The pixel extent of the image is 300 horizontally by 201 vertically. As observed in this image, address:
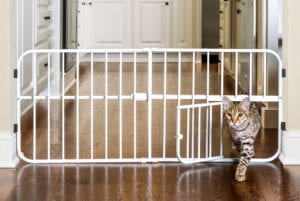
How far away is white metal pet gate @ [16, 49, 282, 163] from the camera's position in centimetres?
399

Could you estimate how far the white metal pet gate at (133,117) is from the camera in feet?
13.1

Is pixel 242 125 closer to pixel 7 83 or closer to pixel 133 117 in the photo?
pixel 7 83

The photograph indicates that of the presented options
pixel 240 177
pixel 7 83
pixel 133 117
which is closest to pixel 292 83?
pixel 240 177

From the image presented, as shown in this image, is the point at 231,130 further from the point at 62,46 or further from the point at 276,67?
the point at 62,46

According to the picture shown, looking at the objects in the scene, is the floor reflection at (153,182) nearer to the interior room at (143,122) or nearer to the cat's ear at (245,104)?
the interior room at (143,122)

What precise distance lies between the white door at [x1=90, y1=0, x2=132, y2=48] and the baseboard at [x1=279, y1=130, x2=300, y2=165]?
6.44 metres

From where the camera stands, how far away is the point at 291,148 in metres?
3.95

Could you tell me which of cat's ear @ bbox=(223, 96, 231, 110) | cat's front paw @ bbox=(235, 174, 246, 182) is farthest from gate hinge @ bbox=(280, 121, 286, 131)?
cat's front paw @ bbox=(235, 174, 246, 182)

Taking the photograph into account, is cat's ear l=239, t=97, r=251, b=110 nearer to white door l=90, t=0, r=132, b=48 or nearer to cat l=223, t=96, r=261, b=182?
cat l=223, t=96, r=261, b=182

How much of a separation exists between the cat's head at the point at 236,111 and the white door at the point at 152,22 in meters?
6.41

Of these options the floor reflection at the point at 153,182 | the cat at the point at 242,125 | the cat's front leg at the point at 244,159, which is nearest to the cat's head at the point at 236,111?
the cat at the point at 242,125

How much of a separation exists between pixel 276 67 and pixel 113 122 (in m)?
1.29

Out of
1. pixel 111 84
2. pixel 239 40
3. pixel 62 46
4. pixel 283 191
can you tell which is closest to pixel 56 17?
pixel 62 46

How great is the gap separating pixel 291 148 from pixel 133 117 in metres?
1.83
